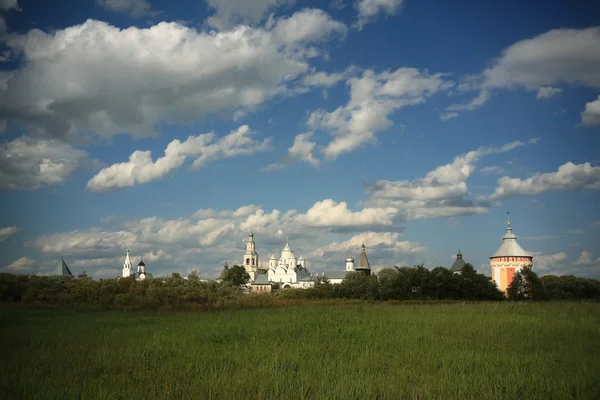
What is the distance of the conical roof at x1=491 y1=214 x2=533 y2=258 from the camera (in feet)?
238

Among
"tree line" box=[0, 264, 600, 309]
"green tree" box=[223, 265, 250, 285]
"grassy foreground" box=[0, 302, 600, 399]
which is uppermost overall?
"green tree" box=[223, 265, 250, 285]

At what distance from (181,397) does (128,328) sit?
9.37m

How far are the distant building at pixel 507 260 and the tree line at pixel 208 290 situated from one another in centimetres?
755

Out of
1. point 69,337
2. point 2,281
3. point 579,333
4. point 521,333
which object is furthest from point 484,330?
point 2,281

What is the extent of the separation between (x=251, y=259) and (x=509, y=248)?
11375 centimetres

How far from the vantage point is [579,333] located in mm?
15227

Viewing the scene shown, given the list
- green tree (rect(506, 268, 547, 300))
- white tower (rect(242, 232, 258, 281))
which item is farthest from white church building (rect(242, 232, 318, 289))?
→ green tree (rect(506, 268, 547, 300))

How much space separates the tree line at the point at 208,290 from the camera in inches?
1243

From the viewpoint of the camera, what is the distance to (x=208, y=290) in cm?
→ 3841

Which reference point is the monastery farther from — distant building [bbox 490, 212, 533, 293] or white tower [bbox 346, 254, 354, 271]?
distant building [bbox 490, 212, 533, 293]

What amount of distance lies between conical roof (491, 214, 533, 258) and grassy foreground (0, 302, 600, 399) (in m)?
57.1

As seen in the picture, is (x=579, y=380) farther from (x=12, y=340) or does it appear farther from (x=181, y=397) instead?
(x=12, y=340)

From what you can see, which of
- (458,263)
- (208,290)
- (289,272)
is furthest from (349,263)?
(208,290)

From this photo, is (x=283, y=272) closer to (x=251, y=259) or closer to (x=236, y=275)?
(x=251, y=259)
